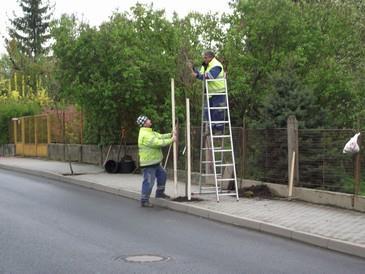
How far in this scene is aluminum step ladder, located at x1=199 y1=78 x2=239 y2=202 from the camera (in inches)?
505

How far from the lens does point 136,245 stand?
882 centimetres

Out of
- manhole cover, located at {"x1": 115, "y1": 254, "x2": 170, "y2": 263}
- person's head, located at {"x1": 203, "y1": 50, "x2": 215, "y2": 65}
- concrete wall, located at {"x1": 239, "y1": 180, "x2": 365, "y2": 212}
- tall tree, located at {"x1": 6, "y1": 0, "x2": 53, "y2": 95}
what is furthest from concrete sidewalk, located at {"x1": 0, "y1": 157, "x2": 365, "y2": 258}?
tall tree, located at {"x1": 6, "y1": 0, "x2": 53, "y2": 95}

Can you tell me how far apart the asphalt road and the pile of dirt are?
6.16ft

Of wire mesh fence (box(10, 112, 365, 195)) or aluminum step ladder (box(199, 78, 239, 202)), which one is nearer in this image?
wire mesh fence (box(10, 112, 365, 195))

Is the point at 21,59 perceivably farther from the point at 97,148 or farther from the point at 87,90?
the point at 87,90

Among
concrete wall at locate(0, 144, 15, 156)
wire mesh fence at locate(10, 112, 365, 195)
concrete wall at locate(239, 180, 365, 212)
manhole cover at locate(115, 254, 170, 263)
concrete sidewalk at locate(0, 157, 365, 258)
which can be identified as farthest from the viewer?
concrete wall at locate(0, 144, 15, 156)

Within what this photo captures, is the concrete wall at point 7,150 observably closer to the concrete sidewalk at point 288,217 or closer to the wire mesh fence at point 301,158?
the wire mesh fence at point 301,158

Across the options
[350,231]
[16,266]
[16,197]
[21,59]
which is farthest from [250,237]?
[21,59]

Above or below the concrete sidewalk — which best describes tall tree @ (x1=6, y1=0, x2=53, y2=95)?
above

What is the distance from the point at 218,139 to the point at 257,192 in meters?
→ 1.40

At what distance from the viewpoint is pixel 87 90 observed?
18297 millimetres

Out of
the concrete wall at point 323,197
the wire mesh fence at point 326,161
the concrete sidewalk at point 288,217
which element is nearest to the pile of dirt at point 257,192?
the concrete wall at point 323,197

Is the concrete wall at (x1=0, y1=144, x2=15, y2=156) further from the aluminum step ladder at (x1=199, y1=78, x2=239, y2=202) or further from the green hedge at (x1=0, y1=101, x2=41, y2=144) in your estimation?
the aluminum step ladder at (x1=199, y1=78, x2=239, y2=202)

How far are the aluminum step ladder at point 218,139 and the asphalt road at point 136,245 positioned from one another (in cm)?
162
